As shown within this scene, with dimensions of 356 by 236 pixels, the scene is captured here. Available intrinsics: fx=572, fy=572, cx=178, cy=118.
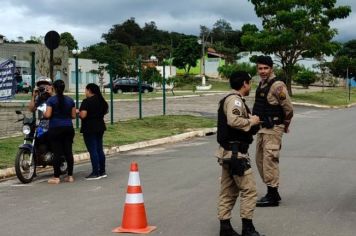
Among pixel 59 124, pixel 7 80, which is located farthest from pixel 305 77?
pixel 59 124

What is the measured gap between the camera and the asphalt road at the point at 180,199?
6629 millimetres

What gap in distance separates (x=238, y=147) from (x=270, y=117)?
5.90 ft

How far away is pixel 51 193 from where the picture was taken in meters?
8.92

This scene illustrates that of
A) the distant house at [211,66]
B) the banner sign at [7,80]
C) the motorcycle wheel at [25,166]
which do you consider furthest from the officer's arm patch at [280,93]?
the distant house at [211,66]

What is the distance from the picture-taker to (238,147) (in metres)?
5.94

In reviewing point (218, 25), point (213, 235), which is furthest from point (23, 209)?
point (218, 25)

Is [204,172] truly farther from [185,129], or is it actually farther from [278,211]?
[185,129]

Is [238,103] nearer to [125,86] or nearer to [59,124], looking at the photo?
[59,124]

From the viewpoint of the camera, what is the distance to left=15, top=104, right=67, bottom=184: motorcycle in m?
9.83

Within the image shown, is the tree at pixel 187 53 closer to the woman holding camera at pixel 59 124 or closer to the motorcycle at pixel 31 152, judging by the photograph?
the motorcycle at pixel 31 152

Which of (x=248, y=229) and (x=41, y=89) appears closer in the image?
(x=248, y=229)

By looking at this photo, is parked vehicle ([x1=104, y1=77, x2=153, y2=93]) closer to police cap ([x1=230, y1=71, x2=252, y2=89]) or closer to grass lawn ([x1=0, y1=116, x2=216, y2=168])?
grass lawn ([x1=0, y1=116, x2=216, y2=168])

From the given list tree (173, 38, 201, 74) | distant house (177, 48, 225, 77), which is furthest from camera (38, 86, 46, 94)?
distant house (177, 48, 225, 77)

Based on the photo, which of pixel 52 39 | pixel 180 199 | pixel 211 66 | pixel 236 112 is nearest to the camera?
pixel 236 112
